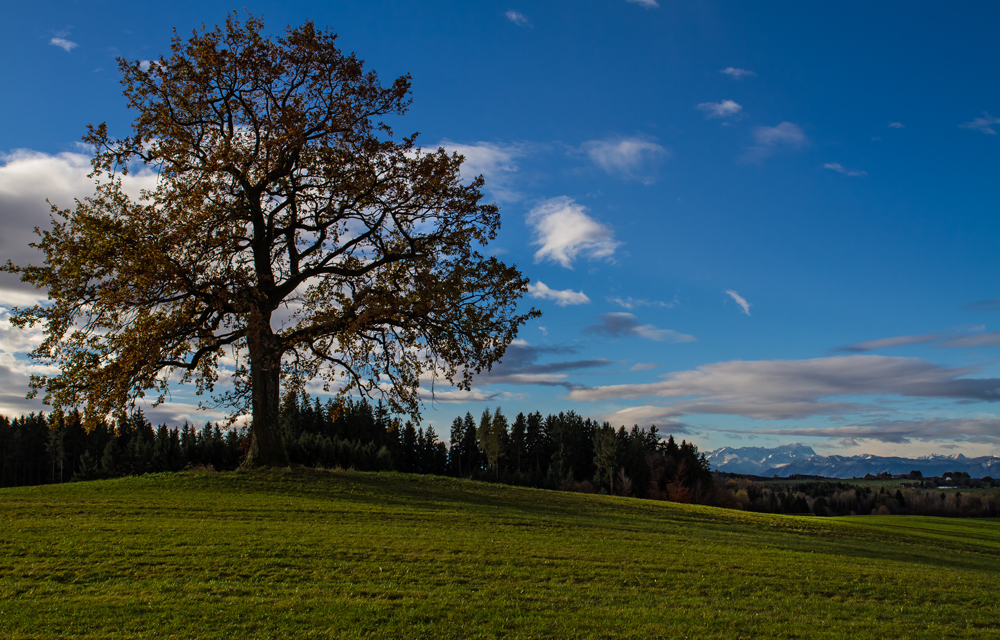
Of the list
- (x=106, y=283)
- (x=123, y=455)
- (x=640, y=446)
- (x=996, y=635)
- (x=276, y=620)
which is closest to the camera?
(x=276, y=620)

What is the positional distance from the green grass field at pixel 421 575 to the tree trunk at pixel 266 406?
415 centimetres

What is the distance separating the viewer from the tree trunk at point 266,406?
2447 cm

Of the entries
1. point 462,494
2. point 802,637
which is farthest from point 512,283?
point 802,637

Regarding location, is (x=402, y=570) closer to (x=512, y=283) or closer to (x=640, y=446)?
(x=512, y=283)

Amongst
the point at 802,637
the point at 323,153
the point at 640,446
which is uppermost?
the point at 323,153

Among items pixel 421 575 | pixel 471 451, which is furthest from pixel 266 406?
pixel 471 451

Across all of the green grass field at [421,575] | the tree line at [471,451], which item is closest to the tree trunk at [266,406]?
the green grass field at [421,575]

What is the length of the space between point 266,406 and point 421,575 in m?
16.8

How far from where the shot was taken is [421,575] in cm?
1062

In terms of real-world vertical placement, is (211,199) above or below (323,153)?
below

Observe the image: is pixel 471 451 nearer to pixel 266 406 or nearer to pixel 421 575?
pixel 266 406

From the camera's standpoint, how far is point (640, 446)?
95750mm

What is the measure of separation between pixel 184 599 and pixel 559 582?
241 inches

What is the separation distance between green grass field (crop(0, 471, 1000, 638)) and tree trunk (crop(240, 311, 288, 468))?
13.6ft
